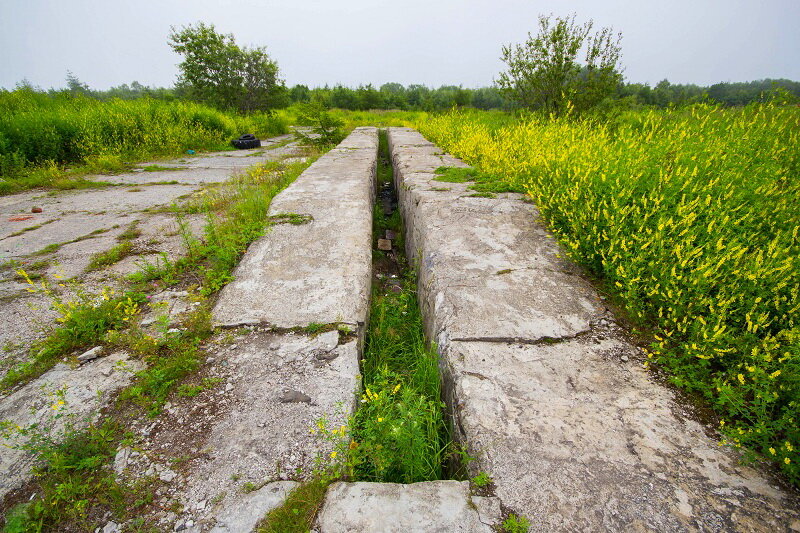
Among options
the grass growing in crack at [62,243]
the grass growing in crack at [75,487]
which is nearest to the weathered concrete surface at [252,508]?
the grass growing in crack at [75,487]

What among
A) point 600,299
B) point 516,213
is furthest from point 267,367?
point 516,213

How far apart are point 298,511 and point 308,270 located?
1458 millimetres

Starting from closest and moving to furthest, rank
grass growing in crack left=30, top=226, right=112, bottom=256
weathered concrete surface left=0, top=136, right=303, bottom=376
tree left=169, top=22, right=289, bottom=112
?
weathered concrete surface left=0, top=136, right=303, bottom=376, grass growing in crack left=30, top=226, right=112, bottom=256, tree left=169, top=22, right=289, bottom=112

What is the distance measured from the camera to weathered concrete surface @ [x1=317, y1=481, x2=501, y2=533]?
0.93 m

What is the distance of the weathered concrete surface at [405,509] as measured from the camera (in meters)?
0.93

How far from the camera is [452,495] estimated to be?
101cm

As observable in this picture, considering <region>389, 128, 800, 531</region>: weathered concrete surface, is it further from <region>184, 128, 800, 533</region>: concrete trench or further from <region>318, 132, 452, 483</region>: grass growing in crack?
<region>318, 132, 452, 483</region>: grass growing in crack

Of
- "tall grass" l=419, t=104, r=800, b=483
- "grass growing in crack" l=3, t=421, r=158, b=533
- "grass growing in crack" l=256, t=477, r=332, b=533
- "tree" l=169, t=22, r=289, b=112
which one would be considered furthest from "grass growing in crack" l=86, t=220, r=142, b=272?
"tree" l=169, t=22, r=289, b=112

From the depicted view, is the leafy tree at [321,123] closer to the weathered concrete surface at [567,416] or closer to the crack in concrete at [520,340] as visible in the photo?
the weathered concrete surface at [567,416]

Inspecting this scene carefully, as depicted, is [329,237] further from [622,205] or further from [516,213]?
[622,205]

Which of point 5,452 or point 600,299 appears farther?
point 600,299

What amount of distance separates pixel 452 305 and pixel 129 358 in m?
1.58

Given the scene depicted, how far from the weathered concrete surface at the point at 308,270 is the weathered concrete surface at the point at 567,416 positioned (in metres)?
0.50

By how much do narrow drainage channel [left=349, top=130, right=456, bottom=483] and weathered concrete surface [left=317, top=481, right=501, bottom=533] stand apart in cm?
11
